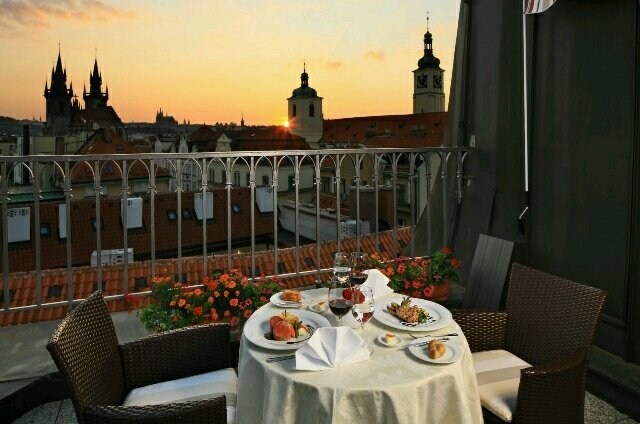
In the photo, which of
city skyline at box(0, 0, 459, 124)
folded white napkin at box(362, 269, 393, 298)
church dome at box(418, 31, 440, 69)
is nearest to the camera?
folded white napkin at box(362, 269, 393, 298)

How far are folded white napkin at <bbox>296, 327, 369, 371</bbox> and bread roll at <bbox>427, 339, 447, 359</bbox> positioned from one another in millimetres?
232

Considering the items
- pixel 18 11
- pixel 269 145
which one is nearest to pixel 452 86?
pixel 18 11

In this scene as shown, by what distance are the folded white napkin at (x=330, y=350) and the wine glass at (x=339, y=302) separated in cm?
11

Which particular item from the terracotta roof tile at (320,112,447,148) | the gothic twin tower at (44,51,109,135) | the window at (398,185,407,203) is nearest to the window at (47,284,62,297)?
the window at (398,185,407,203)

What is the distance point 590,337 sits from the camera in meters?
2.20

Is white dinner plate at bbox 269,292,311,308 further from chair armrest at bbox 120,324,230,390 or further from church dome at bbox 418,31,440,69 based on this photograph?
church dome at bbox 418,31,440,69

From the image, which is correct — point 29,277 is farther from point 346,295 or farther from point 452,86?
point 346,295

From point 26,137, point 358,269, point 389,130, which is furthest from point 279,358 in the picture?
point 389,130

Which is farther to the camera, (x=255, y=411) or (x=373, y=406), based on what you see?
(x=255, y=411)

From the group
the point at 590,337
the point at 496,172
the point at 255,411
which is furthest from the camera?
the point at 496,172

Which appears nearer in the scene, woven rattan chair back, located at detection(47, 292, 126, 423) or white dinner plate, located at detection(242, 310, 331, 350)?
woven rattan chair back, located at detection(47, 292, 126, 423)

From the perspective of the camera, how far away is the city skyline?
12184 millimetres

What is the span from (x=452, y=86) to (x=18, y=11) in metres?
40.8

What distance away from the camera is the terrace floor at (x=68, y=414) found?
2760mm
